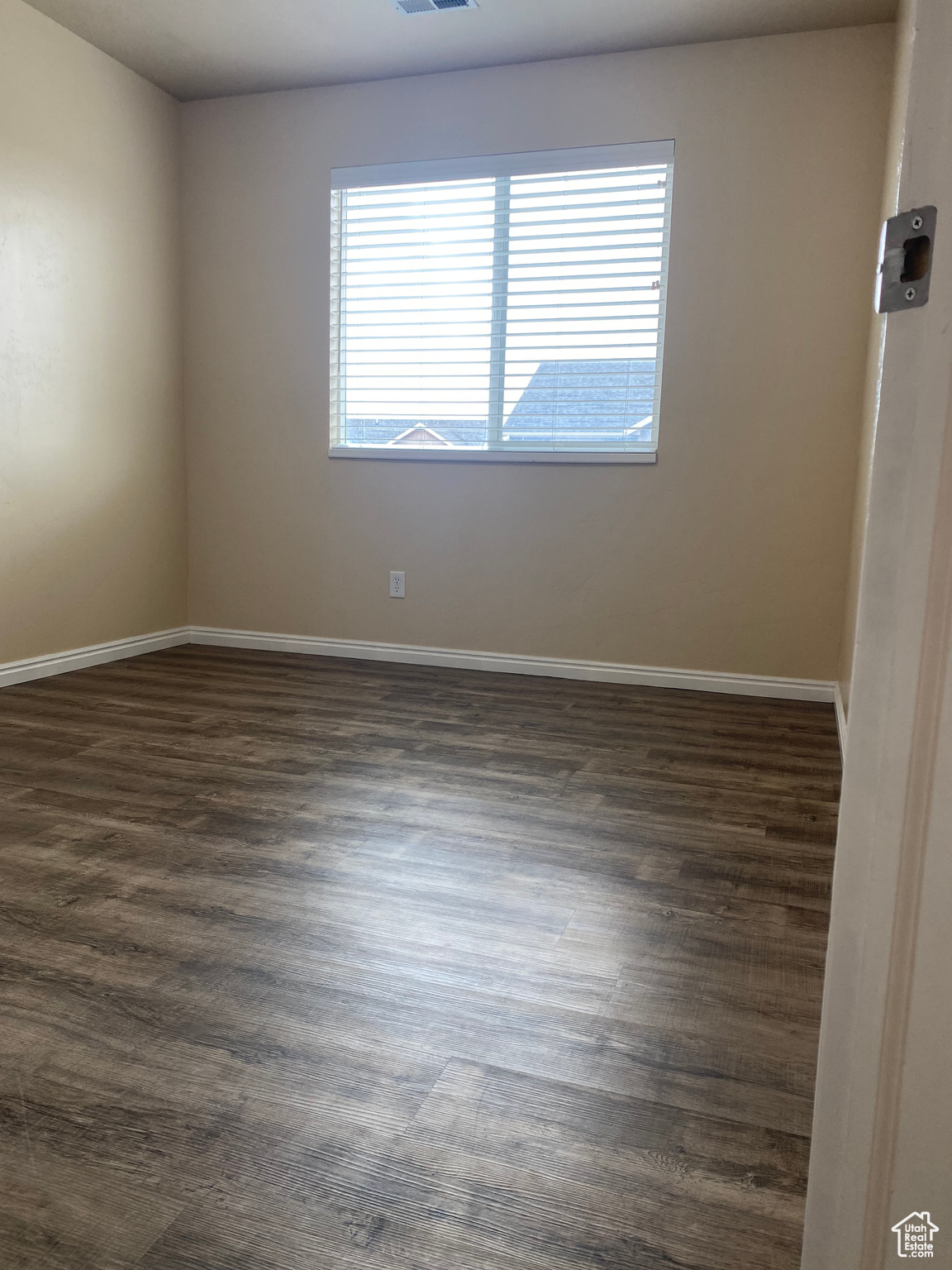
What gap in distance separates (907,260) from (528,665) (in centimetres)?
345

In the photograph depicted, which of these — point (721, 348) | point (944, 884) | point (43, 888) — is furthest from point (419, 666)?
point (944, 884)

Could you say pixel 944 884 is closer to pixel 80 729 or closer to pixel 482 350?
pixel 80 729

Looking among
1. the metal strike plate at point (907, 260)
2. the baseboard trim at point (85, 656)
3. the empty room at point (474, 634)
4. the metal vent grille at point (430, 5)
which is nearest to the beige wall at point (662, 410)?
the empty room at point (474, 634)

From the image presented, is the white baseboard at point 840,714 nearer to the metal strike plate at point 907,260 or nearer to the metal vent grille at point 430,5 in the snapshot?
the metal strike plate at point 907,260

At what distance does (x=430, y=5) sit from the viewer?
3.16 m

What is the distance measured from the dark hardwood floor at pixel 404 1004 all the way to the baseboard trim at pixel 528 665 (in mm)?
901

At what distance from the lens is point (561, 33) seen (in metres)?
3.38

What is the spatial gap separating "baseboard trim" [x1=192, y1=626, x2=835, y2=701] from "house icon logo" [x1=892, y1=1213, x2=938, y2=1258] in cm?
320

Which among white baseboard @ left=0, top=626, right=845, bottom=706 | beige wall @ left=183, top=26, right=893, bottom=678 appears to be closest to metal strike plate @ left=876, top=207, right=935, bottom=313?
white baseboard @ left=0, top=626, right=845, bottom=706

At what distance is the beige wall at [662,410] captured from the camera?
3404 millimetres

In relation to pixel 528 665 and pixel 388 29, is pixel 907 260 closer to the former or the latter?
pixel 528 665

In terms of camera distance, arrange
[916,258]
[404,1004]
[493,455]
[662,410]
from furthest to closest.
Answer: [493,455] < [662,410] < [404,1004] < [916,258]

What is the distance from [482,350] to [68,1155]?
3.45m

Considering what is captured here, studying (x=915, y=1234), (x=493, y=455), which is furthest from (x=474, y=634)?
(x=915, y=1234)
